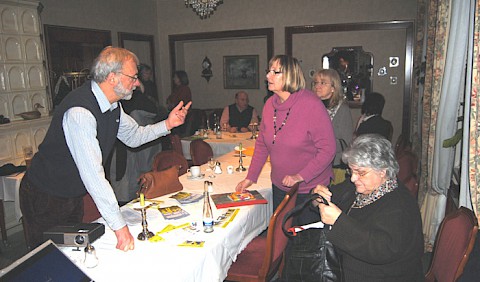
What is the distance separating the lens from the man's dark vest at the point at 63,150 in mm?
2059

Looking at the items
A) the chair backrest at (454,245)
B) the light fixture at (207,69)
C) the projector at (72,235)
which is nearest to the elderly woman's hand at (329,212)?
the chair backrest at (454,245)

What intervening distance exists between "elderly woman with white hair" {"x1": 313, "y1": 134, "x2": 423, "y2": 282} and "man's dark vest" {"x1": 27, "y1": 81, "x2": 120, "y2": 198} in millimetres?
1248

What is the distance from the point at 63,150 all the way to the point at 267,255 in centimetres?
132

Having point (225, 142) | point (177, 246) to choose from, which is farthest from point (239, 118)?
point (177, 246)

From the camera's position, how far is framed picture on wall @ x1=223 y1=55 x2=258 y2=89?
28.9 feet

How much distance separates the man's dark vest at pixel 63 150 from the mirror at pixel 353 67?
6.02 meters

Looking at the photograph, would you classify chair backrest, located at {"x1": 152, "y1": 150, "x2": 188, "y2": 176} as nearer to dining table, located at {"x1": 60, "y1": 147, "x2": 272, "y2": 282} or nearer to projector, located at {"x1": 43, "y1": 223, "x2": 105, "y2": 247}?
dining table, located at {"x1": 60, "y1": 147, "x2": 272, "y2": 282}

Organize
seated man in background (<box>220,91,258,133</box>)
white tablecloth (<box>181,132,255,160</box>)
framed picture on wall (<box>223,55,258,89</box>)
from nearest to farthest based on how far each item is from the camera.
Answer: white tablecloth (<box>181,132,255,160</box>) < seated man in background (<box>220,91,258,133</box>) < framed picture on wall (<box>223,55,258,89</box>)

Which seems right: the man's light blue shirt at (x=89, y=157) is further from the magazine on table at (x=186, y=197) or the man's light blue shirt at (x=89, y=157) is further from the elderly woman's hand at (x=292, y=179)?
the elderly woman's hand at (x=292, y=179)

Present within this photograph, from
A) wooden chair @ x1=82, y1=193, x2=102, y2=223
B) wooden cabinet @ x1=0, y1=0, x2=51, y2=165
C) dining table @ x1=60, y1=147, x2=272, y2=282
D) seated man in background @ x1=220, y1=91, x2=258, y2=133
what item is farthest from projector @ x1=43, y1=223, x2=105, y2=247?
seated man in background @ x1=220, y1=91, x2=258, y2=133

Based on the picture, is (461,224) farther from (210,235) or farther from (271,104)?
(271,104)

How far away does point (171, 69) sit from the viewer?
29.3 ft

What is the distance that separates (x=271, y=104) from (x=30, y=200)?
1.71m

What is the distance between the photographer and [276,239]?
2434mm
